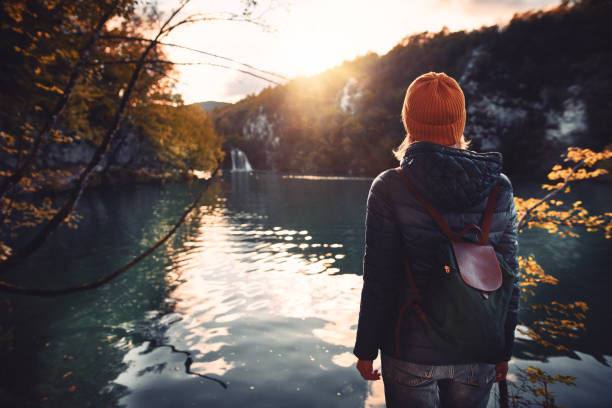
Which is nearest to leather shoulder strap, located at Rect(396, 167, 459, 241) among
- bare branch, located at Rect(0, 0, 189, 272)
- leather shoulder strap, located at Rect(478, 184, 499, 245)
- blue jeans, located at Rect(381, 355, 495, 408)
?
leather shoulder strap, located at Rect(478, 184, 499, 245)

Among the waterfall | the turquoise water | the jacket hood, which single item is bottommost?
the turquoise water

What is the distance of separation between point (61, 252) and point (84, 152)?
1087 inches

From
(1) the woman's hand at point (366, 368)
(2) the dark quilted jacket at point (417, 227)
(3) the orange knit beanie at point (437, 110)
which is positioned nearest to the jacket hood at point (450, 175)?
(2) the dark quilted jacket at point (417, 227)

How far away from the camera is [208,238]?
1499 centimetres

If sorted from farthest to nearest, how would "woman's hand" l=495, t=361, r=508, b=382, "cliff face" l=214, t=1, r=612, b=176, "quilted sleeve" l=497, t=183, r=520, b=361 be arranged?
"cliff face" l=214, t=1, r=612, b=176 → "woman's hand" l=495, t=361, r=508, b=382 → "quilted sleeve" l=497, t=183, r=520, b=361

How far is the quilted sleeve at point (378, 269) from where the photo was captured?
1.65m

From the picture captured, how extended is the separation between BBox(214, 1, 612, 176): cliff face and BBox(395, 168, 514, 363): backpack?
41953 mm

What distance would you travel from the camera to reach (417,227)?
157 cm

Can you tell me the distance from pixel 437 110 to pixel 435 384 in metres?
1.45

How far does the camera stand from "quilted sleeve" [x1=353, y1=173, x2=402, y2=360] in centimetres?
165

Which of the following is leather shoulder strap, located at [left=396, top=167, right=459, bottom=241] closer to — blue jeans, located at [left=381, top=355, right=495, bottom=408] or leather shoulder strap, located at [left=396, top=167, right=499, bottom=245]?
leather shoulder strap, located at [left=396, top=167, right=499, bottom=245]

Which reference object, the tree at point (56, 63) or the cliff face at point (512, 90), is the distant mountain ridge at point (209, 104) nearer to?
the tree at point (56, 63)

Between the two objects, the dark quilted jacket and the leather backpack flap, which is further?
the dark quilted jacket

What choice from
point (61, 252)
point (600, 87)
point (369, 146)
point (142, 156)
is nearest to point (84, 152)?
point (142, 156)
